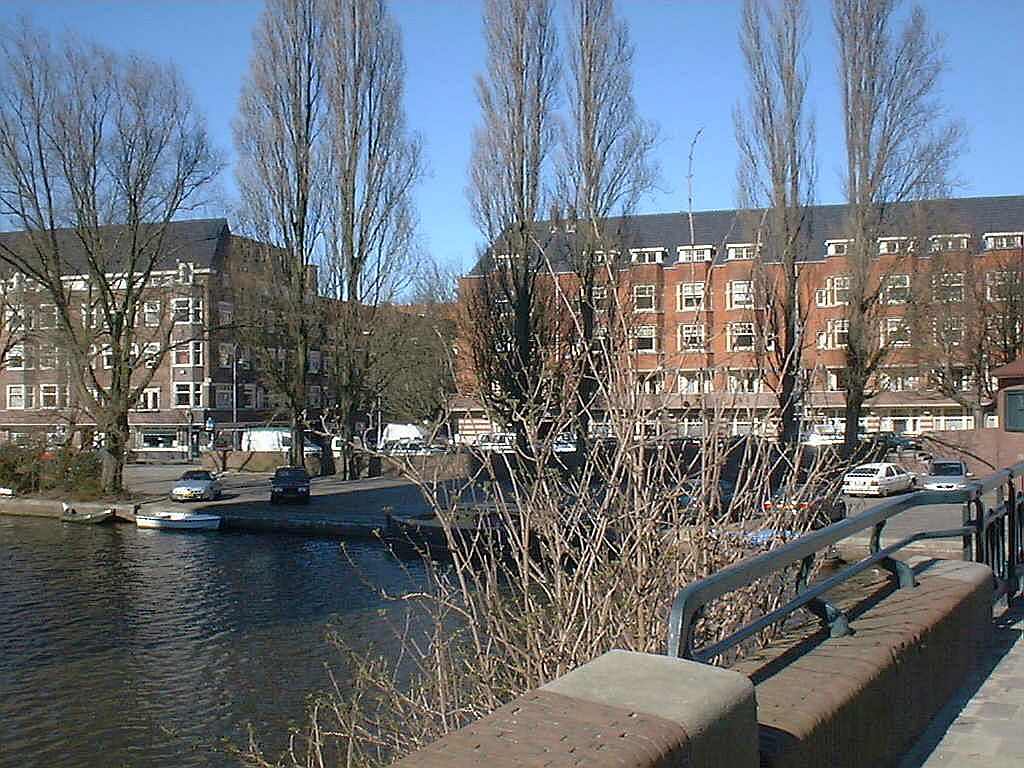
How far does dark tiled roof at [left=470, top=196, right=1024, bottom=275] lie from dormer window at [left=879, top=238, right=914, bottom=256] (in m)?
0.23

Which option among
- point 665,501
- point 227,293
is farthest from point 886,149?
point 665,501

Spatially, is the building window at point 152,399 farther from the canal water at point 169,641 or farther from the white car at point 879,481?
the white car at point 879,481

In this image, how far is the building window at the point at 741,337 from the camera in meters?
6.85

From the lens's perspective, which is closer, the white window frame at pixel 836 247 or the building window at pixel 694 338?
the building window at pixel 694 338

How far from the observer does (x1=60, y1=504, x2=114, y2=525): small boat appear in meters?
33.8

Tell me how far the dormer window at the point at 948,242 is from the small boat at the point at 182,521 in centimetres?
2570

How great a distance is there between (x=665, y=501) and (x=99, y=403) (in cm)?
3529

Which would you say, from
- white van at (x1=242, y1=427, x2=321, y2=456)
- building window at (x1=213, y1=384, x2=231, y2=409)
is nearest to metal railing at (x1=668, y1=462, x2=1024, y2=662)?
white van at (x1=242, y1=427, x2=321, y2=456)

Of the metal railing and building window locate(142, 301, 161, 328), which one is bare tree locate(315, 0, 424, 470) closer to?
building window locate(142, 301, 161, 328)

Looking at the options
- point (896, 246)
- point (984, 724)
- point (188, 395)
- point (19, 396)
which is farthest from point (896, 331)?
point (19, 396)

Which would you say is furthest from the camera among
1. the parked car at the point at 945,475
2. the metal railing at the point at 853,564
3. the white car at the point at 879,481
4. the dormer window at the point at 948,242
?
the dormer window at the point at 948,242

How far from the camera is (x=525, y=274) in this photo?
35781mm

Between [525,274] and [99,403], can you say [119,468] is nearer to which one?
[99,403]

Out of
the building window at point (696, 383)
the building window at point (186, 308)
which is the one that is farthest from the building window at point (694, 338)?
the building window at point (186, 308)
